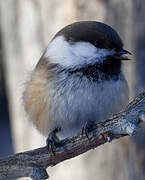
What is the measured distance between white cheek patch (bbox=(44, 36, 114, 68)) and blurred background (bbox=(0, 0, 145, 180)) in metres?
0.52

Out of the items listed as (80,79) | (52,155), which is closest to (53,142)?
(52,155)

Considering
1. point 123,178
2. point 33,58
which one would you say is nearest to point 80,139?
point 123,178

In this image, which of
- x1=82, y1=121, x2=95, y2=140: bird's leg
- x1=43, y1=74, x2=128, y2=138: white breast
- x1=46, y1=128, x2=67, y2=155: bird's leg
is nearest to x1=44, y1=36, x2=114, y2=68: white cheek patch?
x1=43, y1=74, x2=128, y2=138: white breast

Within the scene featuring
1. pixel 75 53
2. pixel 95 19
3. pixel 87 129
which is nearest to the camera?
pixel 87 129

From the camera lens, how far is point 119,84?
2.52 meters

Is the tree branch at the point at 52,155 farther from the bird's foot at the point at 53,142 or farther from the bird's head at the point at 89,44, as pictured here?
the bird's head at the point at 89,44

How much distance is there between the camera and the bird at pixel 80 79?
2.35m

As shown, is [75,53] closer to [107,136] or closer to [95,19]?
[107,136]

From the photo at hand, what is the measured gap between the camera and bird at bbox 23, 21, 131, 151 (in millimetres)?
2354

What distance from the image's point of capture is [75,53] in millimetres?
2408

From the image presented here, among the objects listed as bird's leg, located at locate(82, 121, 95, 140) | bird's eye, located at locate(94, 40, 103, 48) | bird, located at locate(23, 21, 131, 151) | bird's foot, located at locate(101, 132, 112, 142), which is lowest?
bird's leg, located at locate(82, 121, 95, 140)

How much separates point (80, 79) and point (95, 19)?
89cm

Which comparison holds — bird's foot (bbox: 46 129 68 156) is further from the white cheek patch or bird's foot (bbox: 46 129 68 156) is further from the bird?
the white cheek patch

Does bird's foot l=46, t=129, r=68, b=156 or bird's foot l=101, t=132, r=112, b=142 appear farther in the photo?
bird's foot l=46, t=129, r=68, b=156
